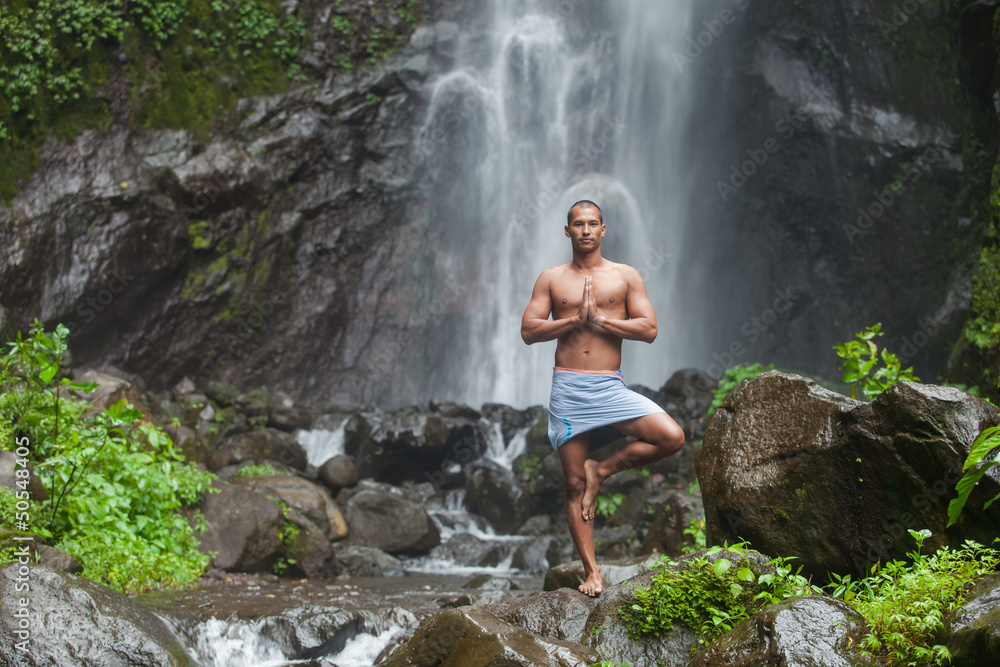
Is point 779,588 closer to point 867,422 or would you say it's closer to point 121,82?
point 867,422

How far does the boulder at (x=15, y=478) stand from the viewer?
4738mm

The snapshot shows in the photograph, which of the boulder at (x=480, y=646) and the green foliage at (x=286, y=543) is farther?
the green foliage at (x=286, y=543)

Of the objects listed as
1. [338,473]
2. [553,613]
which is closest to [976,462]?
[553,613]

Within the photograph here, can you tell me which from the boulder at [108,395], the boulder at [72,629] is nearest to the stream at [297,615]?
the boulder at [72,629]

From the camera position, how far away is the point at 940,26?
13.4m

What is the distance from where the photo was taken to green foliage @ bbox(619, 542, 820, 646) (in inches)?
119

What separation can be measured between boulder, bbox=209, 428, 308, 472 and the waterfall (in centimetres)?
739

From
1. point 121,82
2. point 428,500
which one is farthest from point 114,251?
point 428,500

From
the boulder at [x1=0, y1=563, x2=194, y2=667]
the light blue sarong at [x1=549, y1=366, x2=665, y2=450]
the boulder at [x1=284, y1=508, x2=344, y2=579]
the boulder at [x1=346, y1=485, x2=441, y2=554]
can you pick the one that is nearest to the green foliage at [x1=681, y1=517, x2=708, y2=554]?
the light blue sarong at [x1=549, y1=366, x2=665, y2=450]

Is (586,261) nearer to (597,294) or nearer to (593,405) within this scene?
(597,294)

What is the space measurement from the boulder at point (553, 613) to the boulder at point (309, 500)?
4.72m

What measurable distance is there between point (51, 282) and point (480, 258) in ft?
31.1

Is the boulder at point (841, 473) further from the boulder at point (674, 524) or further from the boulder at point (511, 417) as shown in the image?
the boulder at point (511, 417)

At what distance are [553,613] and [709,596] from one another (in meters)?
0.86
